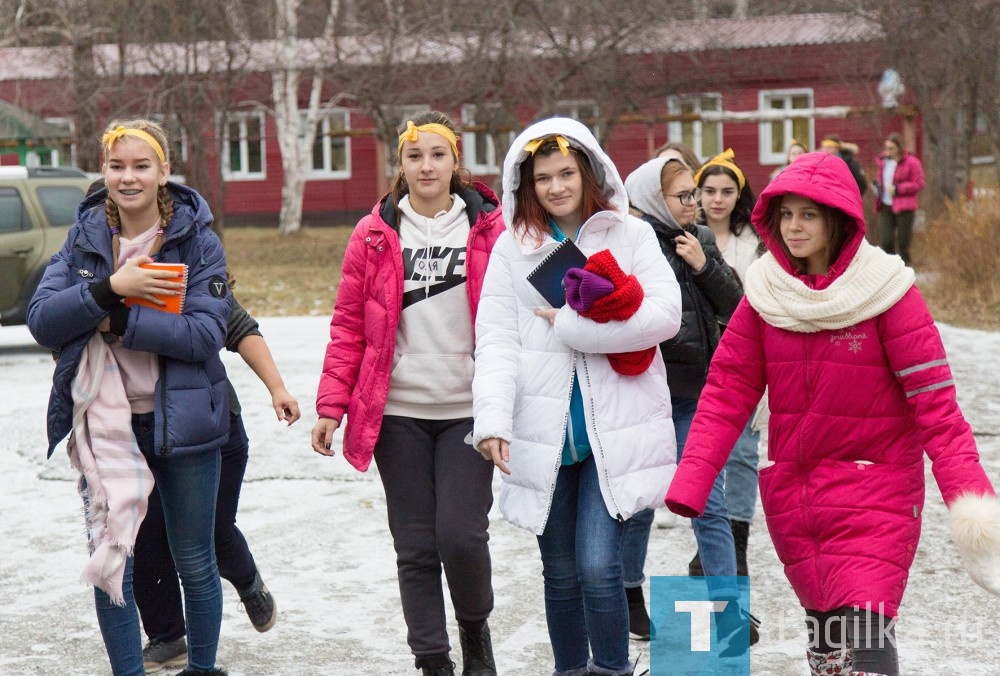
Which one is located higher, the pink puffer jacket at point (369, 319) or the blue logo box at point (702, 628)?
the pink puffer jacket at point (369, 319)

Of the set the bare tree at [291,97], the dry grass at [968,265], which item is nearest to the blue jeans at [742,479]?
the dry grass at [968,265]

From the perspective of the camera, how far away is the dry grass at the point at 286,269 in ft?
58.5

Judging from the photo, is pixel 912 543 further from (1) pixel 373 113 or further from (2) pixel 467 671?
(1) pixel 373 113

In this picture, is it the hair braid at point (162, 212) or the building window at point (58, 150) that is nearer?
the hair braid at point (162, 212)

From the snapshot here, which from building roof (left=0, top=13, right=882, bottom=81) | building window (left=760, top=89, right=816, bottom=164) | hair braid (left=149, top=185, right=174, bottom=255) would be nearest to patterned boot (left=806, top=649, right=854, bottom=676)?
hair braid (left=149, top=185, right=174, bottom=255)

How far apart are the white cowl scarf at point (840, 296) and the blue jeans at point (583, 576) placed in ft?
2.52

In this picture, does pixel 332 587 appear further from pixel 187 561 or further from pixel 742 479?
pixel 742 479

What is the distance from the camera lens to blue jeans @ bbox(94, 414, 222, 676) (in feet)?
13.2

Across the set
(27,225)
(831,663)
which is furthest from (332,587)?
(27,225)

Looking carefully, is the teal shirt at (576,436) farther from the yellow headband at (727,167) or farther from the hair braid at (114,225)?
the yellow headband at (727,167)

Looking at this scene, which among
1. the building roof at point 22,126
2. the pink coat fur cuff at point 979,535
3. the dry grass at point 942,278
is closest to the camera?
the pink coat fur cuff at point 979,535

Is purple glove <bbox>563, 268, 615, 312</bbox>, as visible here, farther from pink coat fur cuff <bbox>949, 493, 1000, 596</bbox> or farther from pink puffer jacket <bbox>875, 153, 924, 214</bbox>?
pink puffer jacket <bbox>875, 153, 924, 214</bbox>

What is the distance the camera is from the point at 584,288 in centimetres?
383

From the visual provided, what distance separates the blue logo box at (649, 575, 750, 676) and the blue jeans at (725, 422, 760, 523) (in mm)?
334
